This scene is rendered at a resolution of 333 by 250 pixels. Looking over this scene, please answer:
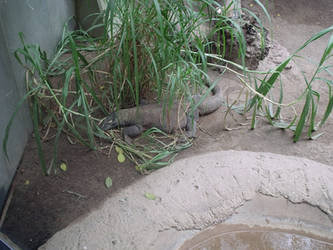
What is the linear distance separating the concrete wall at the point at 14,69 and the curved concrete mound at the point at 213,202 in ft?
2.38

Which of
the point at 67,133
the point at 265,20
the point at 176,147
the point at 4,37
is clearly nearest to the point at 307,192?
the point at 176,147

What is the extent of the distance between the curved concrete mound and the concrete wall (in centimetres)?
73

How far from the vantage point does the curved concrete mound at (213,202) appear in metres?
2.08

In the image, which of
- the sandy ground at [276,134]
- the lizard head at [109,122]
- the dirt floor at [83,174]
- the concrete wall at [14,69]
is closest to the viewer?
the dirt floor at [83,174]

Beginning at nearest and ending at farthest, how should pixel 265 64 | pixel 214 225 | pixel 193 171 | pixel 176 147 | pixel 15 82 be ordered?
pixel 214 225 → pixel 193 171 → pixel 15 82 → pixel 176 147 → pixel 265 64

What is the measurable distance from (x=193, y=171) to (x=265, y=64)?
235 centimetres

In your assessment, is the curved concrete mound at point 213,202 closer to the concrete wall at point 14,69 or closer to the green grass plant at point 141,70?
the green grass plant at point 141,70

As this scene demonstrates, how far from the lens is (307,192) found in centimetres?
230

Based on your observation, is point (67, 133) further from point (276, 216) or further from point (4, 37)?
point (276, 216)

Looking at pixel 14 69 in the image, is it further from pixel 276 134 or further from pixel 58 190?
pixel 276 134

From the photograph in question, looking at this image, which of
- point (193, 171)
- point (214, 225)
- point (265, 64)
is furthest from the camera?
point (265, 64)

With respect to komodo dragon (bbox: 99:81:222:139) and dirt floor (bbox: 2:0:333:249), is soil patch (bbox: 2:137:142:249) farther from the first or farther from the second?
komodo dragon (bbox: 99:81:222:139)

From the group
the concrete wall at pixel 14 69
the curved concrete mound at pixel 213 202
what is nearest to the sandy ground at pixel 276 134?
the curved concrete mound at pixel 213 202

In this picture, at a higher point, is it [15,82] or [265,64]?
[15,82]
